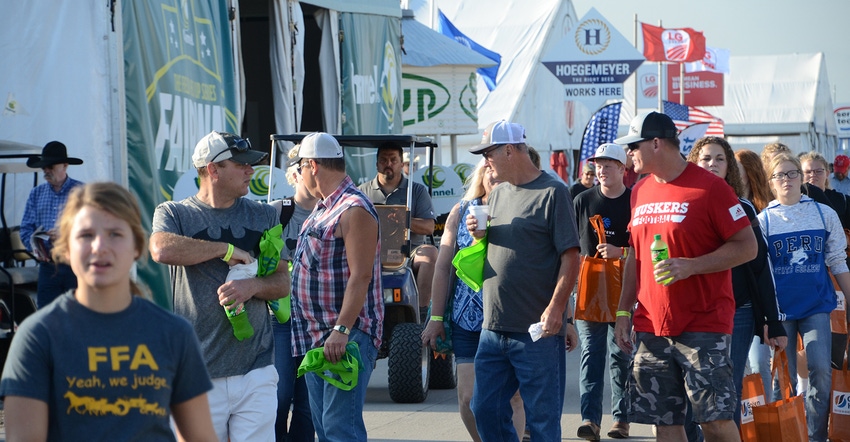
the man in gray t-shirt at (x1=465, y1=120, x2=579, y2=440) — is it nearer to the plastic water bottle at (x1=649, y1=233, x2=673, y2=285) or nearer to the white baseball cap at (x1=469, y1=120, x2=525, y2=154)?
the white baseball cap at (x1=469, y1=120, x2=525, y2=154)

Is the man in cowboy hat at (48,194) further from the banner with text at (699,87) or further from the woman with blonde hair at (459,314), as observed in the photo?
the banner with text at (699,87)

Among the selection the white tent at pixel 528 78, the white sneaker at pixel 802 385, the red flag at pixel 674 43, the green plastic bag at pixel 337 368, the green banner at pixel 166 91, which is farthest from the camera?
the red flag at pixel 674 43

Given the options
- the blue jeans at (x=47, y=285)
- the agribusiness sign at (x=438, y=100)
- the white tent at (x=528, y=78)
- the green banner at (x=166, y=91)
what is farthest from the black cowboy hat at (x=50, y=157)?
the white tent at (x=528, y=78)

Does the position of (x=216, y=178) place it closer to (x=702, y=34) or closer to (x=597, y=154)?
(x=597, y=154)

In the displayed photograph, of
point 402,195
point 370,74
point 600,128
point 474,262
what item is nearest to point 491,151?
point 474,262

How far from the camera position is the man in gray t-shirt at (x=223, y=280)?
489cm

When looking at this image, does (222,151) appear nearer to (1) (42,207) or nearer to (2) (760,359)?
(2) (760,359)

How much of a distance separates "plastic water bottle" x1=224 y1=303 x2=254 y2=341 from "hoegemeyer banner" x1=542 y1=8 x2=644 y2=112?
18.6m

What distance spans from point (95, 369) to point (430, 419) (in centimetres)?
585

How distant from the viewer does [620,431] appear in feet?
26.1

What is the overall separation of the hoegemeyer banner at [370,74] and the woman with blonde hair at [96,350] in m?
12.8

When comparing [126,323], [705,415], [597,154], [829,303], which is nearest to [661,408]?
[705,415]

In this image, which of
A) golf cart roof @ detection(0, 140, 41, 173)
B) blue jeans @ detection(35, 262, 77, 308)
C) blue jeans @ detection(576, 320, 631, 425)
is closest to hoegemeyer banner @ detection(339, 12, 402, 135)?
golf cart roof @ detection(0, 140, 41, 173)

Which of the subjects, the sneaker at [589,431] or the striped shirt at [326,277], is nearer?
the striped shirt at [326,277]
